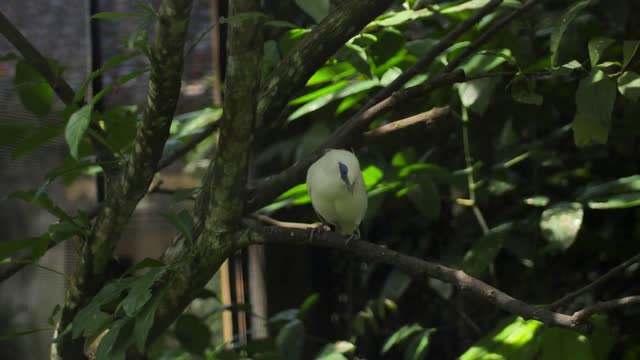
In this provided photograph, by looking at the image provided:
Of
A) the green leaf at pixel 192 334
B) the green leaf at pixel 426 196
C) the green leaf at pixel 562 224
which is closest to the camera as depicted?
the green leaf at pixel 562 224

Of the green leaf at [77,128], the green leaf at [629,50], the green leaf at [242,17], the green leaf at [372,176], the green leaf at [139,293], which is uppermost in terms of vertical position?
the green leaf at [242,17]

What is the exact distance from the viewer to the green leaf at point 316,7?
38.8 inches

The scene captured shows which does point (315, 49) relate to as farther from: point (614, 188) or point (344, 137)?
point (614, 188)

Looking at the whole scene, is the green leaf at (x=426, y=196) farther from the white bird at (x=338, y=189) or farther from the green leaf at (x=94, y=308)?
the green leaf at (x=94, y=308)

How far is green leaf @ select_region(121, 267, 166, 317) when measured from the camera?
83cm

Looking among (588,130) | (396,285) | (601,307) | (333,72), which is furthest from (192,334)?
(601,307)

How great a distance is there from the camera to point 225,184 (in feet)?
2.84

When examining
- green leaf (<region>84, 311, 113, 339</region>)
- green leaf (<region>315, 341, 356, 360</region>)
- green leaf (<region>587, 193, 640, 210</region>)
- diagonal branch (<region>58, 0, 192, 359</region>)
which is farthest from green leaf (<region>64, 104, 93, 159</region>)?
green leaf (<region>587, 193, 640, 210</region>)

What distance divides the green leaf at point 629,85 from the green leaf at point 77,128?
562mm

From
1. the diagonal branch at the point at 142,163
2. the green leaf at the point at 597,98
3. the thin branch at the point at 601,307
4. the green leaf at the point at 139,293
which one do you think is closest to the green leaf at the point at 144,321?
the green leaf at the point at 139,293

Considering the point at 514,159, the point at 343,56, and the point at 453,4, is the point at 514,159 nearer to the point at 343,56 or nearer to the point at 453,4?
the point at 453,4

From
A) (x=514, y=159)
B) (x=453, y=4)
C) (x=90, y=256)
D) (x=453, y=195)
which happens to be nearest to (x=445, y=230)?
(x=453, y=195)

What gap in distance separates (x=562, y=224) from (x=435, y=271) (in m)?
0.41

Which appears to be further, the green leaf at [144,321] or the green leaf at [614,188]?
the green leaf at [614,188]
